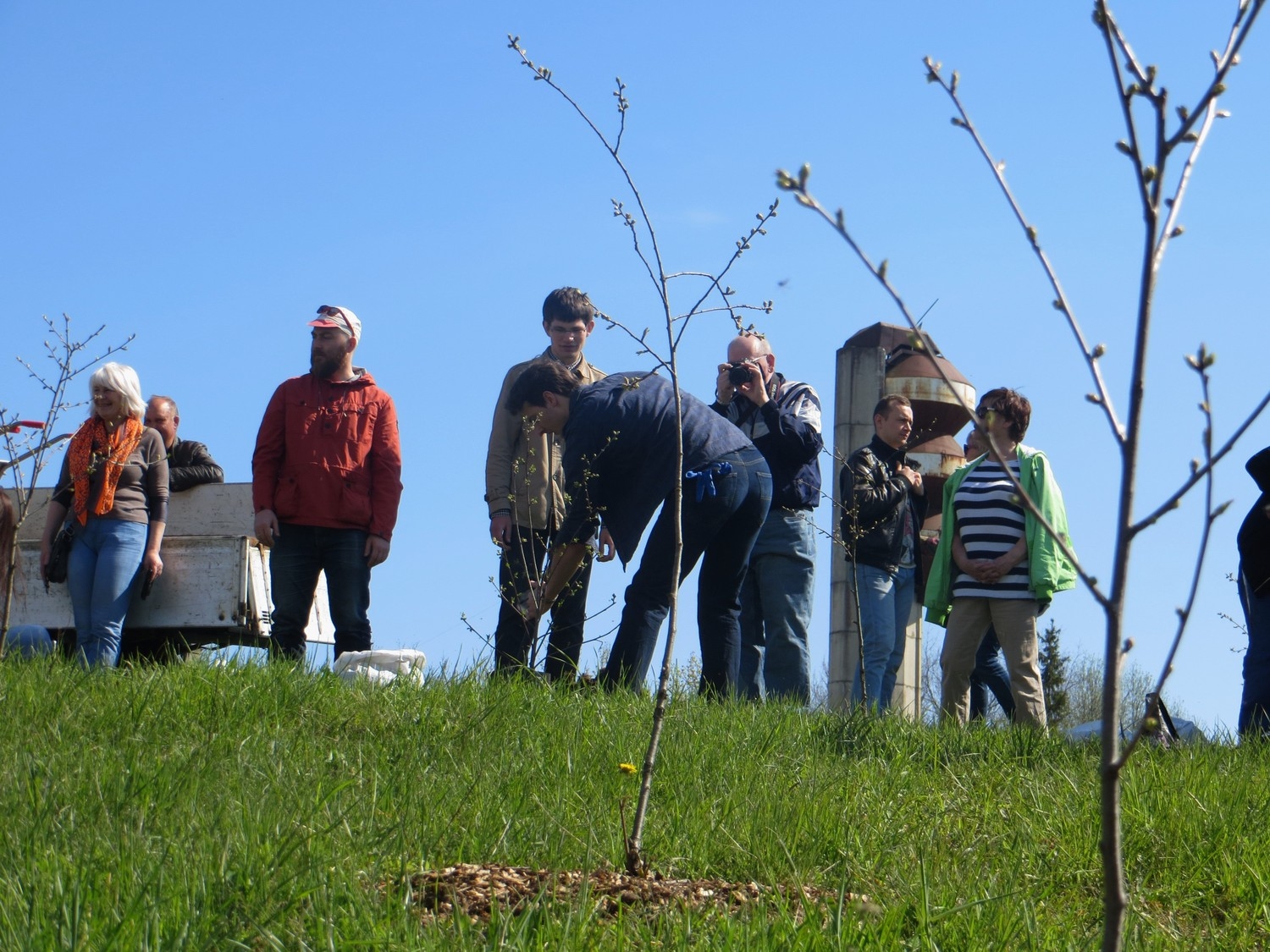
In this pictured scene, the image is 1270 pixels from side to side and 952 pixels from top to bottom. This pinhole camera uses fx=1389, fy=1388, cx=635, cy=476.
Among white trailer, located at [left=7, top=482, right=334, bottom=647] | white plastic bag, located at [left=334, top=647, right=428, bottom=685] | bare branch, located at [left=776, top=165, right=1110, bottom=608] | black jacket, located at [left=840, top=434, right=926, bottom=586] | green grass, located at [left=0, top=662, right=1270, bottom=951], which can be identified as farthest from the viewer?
white trailer, located at [left=7, top=482, right=334, bottom=647]

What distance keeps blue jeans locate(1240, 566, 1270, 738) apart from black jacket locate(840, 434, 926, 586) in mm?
1884

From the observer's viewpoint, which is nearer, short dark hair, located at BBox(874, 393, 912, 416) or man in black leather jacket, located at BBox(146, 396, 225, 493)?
short dark hair, located at BBox(874, 393, 912, 416)

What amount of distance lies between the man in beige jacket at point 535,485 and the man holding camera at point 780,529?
77 cm

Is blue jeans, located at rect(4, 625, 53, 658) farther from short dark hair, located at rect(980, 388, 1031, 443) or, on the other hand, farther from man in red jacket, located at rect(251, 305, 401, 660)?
short dark hair, located at rect(980, 388, 1031, 443)

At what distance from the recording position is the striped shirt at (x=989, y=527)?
6.12 metres

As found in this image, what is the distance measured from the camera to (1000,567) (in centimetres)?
608

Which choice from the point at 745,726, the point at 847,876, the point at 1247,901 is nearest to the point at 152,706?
the point at 745,726

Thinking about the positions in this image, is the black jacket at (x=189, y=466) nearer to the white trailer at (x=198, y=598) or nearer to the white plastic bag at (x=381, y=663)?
the white trailer at (x=198, y=598)

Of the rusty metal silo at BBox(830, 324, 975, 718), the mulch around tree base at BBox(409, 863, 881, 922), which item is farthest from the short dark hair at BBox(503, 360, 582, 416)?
the mulch around tree base at BBox(409, 863, 881, 922)

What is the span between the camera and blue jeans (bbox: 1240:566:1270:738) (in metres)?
5.74

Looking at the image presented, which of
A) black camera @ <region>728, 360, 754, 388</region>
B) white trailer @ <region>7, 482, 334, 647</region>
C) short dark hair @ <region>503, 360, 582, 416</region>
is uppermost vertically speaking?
black camera @ <region>728, 360, 754, 388</region>

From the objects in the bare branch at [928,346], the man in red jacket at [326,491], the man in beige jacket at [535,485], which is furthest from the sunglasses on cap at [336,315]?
the bare branch at [928,346]

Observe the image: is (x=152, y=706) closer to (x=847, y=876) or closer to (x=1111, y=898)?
(x=847, y=876)

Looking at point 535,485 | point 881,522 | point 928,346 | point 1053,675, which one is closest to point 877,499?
point 881,522
